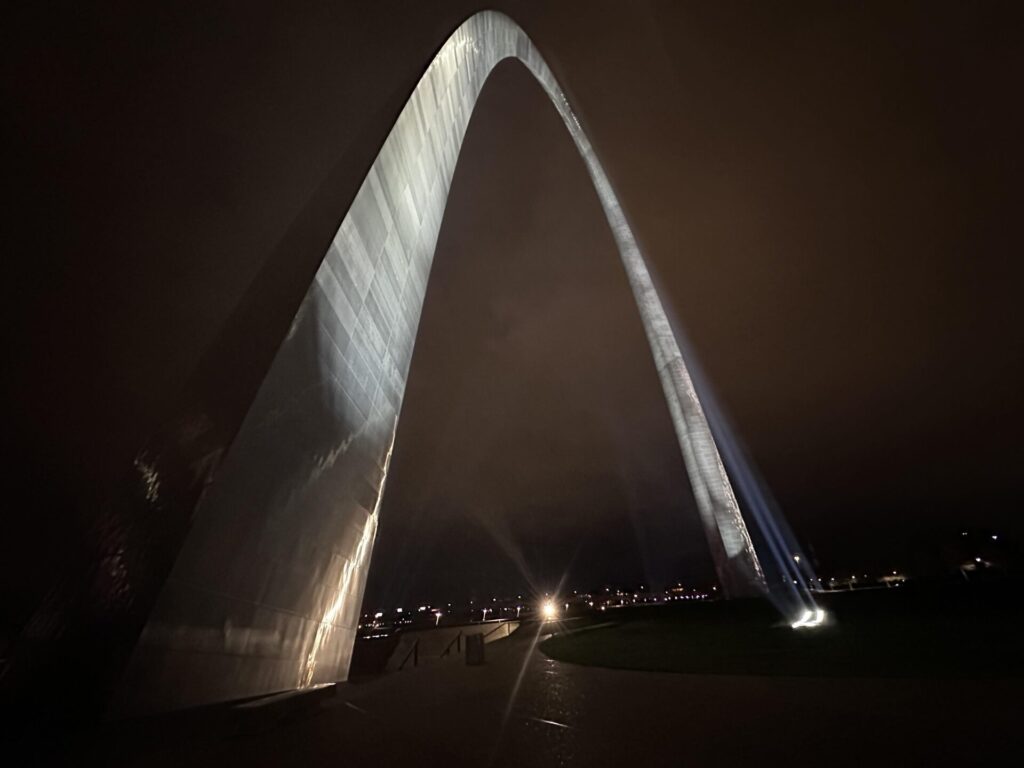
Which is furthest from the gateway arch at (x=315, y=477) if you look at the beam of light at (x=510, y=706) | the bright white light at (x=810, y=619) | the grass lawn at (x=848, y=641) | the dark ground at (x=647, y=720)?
the bright white light at (x=810, y=619)

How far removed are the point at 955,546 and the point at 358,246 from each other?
5475 cm

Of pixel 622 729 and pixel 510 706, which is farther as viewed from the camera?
pixel 510 706

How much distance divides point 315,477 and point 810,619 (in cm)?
1130

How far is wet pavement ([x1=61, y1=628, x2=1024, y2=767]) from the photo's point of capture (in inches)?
125

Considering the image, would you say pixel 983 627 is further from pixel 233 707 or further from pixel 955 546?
pixel 955 546

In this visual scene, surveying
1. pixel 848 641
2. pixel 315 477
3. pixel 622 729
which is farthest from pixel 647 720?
pixel 848 641

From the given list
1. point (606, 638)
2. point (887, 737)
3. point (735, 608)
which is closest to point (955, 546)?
point (735, 608)

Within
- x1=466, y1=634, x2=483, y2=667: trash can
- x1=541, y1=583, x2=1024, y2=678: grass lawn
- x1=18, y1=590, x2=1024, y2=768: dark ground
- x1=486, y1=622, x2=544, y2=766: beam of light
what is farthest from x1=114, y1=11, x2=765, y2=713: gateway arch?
x1=541, y1=583, x2=1024, y2=678: grass lawn

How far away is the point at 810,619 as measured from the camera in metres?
11.4

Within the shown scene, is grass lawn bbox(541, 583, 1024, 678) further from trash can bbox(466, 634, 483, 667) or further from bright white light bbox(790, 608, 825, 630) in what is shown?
trash can bbox(466, 634, 483, 667)

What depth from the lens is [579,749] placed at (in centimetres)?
349

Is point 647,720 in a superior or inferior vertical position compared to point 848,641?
inferior

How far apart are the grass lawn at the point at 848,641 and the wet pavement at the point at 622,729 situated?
1.01m

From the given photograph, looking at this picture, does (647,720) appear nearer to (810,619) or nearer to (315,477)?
(315,477)
